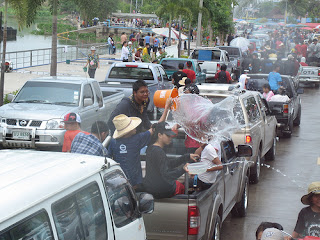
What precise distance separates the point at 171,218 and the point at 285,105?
35.8 feet

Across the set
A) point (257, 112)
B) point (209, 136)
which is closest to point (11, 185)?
point (209, 136)

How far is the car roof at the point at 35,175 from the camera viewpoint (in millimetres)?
3609

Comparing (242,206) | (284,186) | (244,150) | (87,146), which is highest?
(87,146)

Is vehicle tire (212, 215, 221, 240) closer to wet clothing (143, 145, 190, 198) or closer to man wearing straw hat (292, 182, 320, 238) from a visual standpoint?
wet clothing (143, 145, 190, 198)

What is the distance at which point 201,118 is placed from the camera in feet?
27.5

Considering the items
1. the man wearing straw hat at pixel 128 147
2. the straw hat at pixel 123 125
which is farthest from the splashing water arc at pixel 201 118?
the straw hat at pixel 123 125

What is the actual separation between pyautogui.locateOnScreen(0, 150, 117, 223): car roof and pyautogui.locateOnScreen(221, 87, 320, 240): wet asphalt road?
4765 mm

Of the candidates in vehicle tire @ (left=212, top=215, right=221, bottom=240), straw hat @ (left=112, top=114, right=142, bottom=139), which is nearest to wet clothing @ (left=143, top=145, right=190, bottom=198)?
straw hat @ (left=112, top=114, right=142, bottom=139)

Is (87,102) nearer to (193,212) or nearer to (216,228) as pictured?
(216,228)

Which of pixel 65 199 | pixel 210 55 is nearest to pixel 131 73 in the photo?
pixel 210 55

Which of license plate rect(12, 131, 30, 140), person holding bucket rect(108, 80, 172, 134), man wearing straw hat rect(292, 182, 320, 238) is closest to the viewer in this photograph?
man wearing straw hat rect(292, 182, 320, 238)

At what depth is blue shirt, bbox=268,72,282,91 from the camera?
58.5 feet

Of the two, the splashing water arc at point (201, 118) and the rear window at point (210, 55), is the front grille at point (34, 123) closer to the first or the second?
the splashing water arc at point (201, 118)

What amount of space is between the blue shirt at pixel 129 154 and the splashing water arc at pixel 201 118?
97cm
